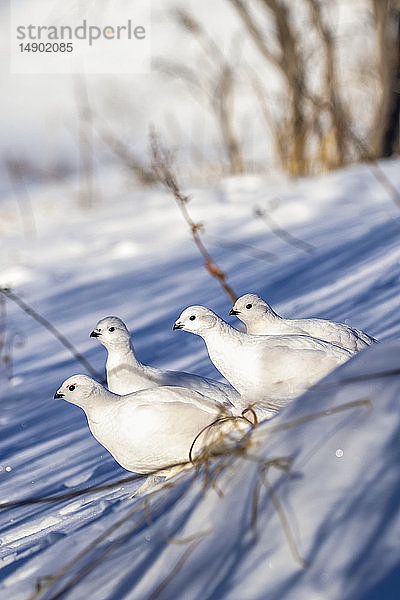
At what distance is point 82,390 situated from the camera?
198 centimetres

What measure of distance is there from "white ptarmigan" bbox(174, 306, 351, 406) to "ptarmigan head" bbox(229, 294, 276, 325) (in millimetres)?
167

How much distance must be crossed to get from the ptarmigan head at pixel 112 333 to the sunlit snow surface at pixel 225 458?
0.38 m

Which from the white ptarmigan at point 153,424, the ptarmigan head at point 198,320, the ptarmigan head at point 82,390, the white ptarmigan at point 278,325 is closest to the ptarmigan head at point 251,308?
the white ptarmigan at point 278,325

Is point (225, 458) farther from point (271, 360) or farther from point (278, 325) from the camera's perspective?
point (278, 325)

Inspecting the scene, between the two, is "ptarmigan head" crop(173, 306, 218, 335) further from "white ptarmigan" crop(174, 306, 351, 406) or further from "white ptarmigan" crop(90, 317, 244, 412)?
"white ptarmigan" crop(90, 317, 244, 412)

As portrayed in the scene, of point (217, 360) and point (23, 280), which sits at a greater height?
point (217, 360)

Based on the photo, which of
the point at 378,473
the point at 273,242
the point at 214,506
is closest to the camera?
the point at 378,473

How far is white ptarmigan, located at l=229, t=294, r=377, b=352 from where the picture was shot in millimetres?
2066

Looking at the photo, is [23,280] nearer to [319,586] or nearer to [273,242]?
[273,242]

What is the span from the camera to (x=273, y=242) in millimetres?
4965

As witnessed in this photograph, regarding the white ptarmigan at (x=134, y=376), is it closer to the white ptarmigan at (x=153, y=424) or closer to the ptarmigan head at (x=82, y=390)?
the white ptarmigan at (x=153, y=424)

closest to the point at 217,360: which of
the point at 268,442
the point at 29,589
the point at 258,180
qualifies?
the point at 268,442

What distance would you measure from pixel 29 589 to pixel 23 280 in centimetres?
375

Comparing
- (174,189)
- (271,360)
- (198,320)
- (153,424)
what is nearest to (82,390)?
(153,424)
